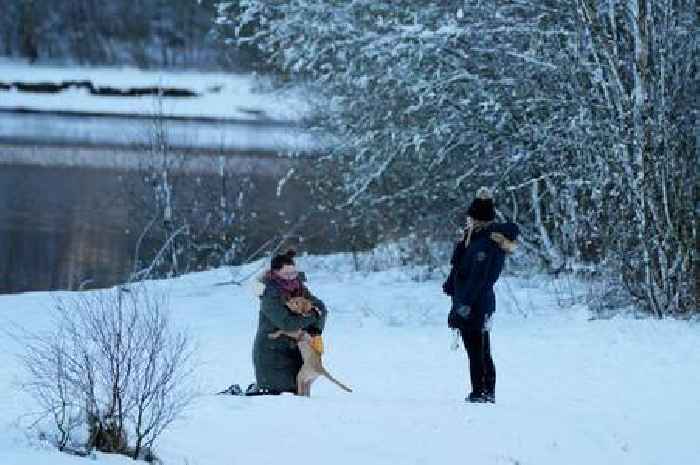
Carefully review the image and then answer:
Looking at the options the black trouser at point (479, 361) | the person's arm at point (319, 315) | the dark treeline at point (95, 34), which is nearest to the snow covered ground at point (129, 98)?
the dark treeline at point (95, 34)

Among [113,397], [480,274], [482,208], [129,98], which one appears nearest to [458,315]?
[480,274]

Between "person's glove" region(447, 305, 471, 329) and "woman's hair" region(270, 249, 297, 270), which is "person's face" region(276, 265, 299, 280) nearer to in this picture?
"woman's hair" region(270, 249, 297, 270)

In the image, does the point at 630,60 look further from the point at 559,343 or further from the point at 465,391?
the point at 465,391

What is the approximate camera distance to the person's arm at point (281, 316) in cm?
880

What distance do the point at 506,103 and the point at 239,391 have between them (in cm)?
838

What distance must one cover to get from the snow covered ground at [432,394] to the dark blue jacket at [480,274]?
1.92 ft

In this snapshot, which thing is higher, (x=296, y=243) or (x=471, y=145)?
(x=471, y=145)

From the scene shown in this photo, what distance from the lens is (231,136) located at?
152ft

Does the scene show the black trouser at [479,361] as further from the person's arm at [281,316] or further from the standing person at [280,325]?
the person's arm at [281,316]

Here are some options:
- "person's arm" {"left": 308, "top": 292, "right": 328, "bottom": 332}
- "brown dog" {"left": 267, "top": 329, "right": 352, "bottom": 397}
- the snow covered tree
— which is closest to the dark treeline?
the snow covered tree

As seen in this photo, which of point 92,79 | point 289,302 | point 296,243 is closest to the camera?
point 289,302

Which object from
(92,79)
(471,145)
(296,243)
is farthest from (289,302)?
(92,79)

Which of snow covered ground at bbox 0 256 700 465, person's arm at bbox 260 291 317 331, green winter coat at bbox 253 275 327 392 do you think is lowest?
snow covered ground at bbox 0 256 700 465

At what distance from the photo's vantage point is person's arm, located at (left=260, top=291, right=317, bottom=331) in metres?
8.80
